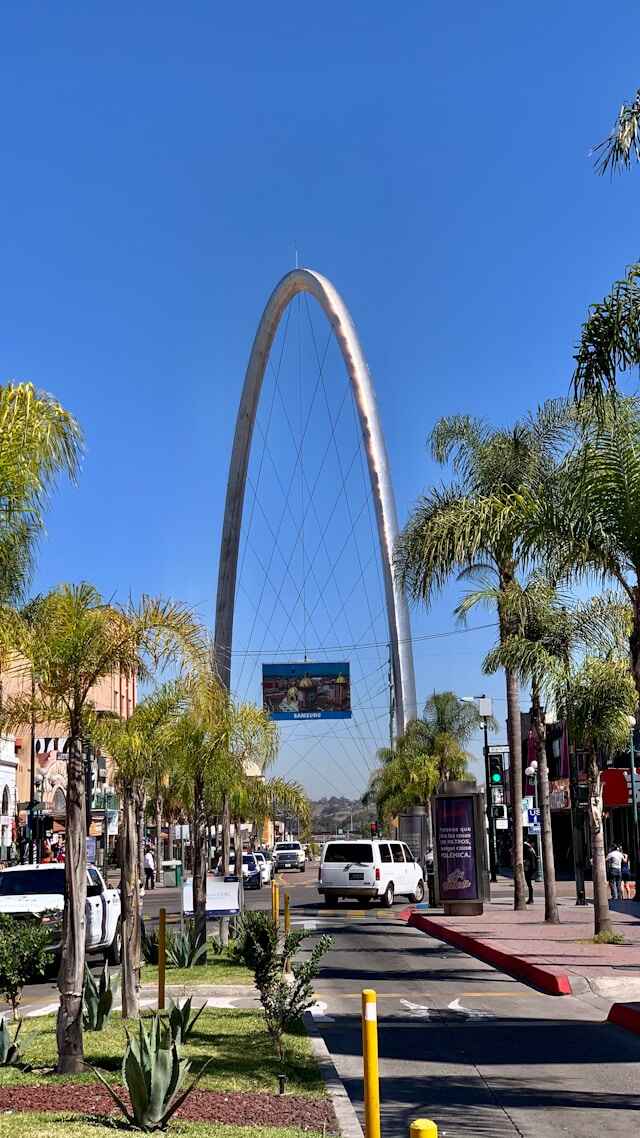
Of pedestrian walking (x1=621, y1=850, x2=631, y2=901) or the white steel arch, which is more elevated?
the white steel arch

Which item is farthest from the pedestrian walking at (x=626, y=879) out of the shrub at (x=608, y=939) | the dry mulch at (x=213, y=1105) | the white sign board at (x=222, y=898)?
the dry mulch at (x=213, y=1105)

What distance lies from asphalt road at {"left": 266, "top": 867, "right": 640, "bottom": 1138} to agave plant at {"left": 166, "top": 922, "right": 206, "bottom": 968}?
6.43 ft

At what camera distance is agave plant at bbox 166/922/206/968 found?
60.6 feet

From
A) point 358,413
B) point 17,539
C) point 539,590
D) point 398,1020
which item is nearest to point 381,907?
point 539,590

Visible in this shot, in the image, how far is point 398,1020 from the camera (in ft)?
47.3

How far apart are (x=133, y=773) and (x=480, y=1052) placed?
608 cm

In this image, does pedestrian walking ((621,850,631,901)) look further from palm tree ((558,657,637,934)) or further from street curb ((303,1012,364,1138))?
street curb ((303,1012,364,1138))

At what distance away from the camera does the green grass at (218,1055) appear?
9.97 meters

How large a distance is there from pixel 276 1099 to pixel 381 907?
3129cm

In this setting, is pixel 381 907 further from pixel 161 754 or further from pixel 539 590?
pixel 161 754

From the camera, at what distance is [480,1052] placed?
474 inches

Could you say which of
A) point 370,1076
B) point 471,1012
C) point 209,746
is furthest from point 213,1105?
point 209,746

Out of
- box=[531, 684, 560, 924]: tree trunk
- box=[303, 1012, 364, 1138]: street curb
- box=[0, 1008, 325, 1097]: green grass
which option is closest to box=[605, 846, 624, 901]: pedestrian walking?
box=[531, 684, 560, 924]: tree trunk

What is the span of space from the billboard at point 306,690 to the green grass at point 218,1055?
63.6 meters
